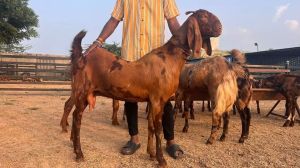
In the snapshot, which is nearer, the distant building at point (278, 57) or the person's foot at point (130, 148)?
the person's foot at point (130, 148)

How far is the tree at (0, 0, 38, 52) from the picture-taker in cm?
2108

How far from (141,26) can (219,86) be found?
1.73 meters

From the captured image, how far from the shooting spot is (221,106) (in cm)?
554

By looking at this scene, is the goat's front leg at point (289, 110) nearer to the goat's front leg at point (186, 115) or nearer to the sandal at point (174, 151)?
the goat's front leg at point (186, 115)

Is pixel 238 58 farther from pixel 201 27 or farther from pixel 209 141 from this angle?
pixel 201 27

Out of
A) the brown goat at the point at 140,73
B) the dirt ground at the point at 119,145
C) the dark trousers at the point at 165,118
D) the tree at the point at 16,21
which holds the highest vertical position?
the tree at the point at 16,21

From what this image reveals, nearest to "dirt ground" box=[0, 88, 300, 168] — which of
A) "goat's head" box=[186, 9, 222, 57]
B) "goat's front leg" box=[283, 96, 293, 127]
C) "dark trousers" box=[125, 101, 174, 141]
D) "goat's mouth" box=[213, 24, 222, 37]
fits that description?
"goat's front leg" box=[283, 96, 293, 127]

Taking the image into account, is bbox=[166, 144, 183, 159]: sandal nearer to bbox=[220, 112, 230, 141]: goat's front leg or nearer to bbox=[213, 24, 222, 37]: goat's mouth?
bbox=[220, 112, 230, 141]: goat's front leg

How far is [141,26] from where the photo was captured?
185 inches

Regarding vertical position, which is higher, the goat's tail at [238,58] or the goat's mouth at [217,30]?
the goat's mouth at [217,30]

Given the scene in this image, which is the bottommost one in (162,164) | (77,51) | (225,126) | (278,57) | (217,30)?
(162,164)

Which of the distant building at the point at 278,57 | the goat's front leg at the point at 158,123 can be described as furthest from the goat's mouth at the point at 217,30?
the distant building at the point at 278,57

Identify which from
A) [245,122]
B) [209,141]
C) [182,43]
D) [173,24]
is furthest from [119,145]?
[245,122]

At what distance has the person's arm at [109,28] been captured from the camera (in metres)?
→ 4.58
